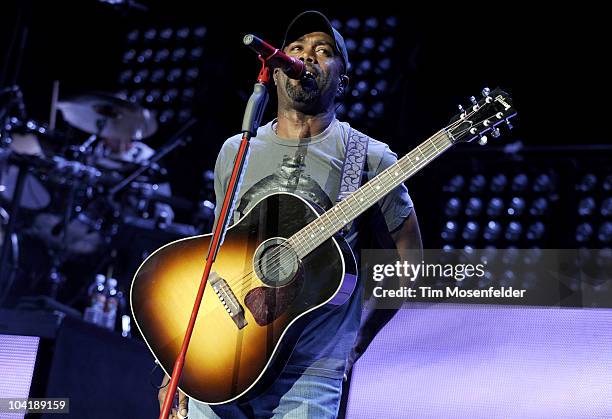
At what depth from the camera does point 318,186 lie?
114 inches

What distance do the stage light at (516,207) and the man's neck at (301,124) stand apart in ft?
16.9

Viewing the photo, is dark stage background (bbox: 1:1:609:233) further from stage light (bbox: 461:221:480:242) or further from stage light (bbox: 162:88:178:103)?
stage light (bbox: 461:221:480:242)

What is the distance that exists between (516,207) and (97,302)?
13.1 feet

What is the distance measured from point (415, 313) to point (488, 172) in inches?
182

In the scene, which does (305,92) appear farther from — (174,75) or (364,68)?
(174,75)

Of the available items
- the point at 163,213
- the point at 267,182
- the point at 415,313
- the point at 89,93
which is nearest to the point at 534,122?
the point at 163,213

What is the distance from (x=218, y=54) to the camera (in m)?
10.1

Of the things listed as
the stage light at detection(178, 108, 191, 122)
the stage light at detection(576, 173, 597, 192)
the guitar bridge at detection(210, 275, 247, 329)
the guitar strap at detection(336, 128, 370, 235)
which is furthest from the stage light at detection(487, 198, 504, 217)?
the guitar bridge at detection(210, 275, 247, 329)

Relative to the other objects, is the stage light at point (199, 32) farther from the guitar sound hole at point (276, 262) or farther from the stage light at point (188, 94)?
the guitar sound hole at point (276, 262)

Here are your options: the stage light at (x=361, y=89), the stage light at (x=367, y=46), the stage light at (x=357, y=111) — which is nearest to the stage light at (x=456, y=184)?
the stage light at (x=357, y=111)

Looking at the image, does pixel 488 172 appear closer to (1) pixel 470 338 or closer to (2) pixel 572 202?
(2) pixel 572 202

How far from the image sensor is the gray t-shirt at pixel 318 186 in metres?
2.70

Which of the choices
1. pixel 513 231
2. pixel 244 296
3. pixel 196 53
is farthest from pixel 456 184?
pixel 244 296

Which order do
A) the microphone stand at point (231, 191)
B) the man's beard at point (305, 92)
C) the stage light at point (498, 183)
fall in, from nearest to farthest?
Answer: the microphone stand at point (231, 191)
the man's beard at point (305, 92)
the stage light at point (498, 183)
